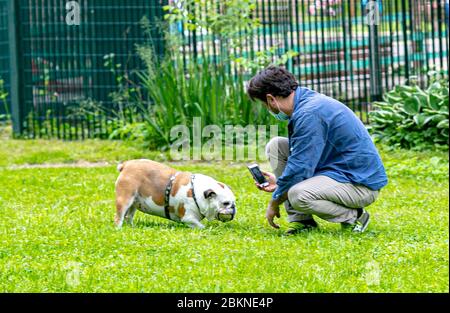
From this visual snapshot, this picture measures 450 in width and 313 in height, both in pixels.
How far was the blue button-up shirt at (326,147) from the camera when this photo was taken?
6.96m

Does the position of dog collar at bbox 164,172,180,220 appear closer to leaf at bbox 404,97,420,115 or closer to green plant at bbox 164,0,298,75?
green plant at bbox 164,0,298,75

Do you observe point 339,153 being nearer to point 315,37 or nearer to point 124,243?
point 124,243

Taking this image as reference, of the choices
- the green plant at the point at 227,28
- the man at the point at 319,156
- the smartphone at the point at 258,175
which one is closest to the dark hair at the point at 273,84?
the man at the point at 319,156

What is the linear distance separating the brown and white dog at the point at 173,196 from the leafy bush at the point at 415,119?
5071 mm

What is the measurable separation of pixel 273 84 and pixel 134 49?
6.64 meters

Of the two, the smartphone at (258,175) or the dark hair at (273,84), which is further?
the smartphone at (258,175)

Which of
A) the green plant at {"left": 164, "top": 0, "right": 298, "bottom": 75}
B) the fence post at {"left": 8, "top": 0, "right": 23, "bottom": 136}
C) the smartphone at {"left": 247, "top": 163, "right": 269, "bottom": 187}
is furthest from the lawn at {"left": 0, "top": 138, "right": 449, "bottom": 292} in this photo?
the fence post at {"left": 8, "top": 0, "right": 23, "bottom": 136}

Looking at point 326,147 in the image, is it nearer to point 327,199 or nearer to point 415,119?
point 327,199

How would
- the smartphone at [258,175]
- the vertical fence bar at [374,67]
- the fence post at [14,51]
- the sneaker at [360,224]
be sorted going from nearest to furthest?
the smartphone at [258,175]
the sneaker at [360,224]
the vertical fence bar at [374,67]
the fence post at [14,51]

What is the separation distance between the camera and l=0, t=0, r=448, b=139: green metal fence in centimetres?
1342

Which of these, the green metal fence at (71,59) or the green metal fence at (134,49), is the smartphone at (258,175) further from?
the green metal fence at (71,59)

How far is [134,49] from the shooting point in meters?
13.5

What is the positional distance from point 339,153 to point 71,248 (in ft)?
6.93

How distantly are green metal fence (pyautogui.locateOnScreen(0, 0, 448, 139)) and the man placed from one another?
6.17 meters
